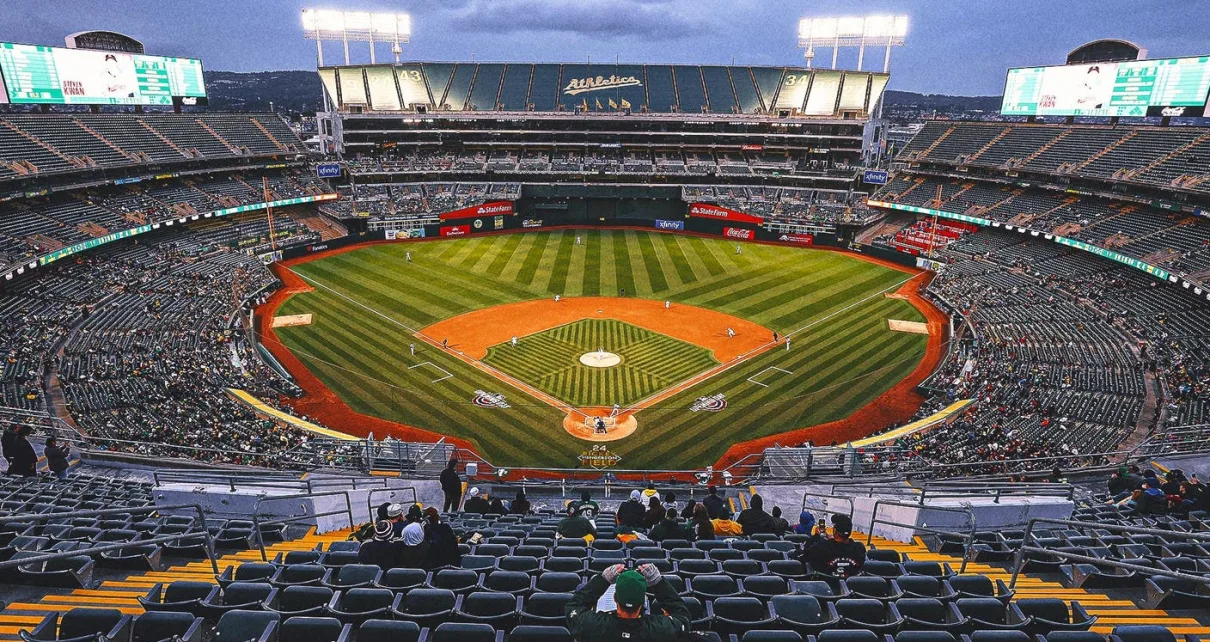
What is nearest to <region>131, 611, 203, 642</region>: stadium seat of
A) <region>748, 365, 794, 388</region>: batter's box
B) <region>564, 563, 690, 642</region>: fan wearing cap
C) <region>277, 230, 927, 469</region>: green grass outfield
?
<region>564, 563, 690, 642</region>: fan wearing cap

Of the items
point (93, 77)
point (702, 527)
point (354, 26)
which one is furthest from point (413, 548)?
point (354, 26)

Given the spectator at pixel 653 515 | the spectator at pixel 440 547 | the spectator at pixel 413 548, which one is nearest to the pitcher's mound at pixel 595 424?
the spectator at pixel 653 515

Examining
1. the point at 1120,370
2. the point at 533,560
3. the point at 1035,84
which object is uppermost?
the point at 1035,84

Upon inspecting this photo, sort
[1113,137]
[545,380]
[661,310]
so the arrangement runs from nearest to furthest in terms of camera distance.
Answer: [545,380]
[661,310]
[1113,137]

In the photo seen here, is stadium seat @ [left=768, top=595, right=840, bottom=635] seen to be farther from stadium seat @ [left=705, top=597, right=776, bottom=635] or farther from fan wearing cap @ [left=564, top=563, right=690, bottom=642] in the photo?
fan wearing cap @ [left=564, top=563, right=690, bottom=642]

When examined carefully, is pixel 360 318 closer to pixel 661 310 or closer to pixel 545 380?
pixel 545 380

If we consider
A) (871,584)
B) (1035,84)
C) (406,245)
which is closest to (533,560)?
(871,584)
